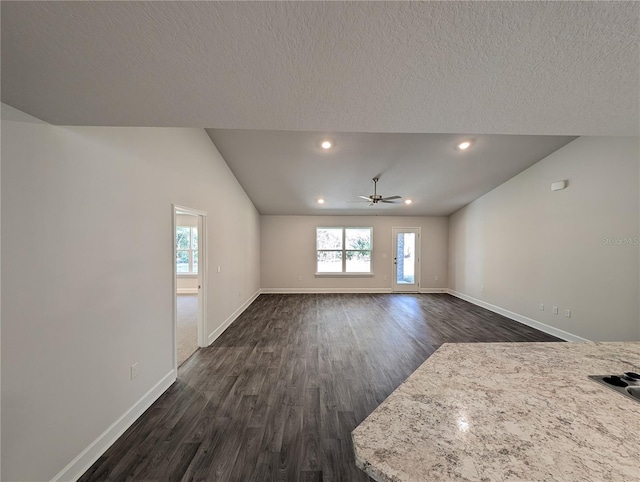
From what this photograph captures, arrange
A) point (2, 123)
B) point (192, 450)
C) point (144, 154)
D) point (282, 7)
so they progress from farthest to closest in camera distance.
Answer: point (144, 154) < point (192, 450) < point (2, 123) < point (282, 7)

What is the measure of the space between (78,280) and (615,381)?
297cm

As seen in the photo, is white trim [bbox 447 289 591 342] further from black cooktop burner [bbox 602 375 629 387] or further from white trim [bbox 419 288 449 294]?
black cooktop burner [bbox 602 375 629 387]

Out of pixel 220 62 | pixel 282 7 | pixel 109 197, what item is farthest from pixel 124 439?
pixel 282 7

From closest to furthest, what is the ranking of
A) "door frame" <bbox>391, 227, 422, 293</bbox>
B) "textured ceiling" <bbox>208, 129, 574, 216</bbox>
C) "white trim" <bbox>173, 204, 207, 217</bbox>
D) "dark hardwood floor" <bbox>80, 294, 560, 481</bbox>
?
"dark hardwood floor" <bbox>80, 294, 560, 481</bbox> < "white trim" <bbox>173, 204, 207, 217</bbox> < "textured ceiling" <bbox>208, 129, 574, 216</bbox> < "door frame" <bbox>391, 227, 422, 293</bbox>

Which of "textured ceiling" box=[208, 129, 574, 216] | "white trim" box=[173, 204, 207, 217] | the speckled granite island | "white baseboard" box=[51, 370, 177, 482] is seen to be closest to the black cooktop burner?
the speckled granite island

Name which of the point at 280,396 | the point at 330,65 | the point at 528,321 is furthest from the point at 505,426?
the point at 528,321

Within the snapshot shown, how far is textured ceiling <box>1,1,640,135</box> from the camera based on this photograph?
37.4 inches

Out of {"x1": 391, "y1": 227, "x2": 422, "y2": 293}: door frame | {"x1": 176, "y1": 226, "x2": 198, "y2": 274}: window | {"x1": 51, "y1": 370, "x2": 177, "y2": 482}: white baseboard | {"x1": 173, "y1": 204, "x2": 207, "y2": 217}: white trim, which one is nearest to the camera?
{"x1": 51, "y1": 370, "x2": 177, "y2": 482}: white baseboard

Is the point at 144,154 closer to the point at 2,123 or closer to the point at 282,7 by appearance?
the point at 2,123

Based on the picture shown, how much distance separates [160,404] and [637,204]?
226 inches

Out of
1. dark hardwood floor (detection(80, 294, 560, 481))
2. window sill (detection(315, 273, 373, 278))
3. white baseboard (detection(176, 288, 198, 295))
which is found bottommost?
white baseboard (detection(176, 288, 198, 295))

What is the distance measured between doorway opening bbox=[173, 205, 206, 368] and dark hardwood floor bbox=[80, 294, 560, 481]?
340 mm

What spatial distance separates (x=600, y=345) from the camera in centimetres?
156

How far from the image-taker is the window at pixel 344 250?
25.2 ft
